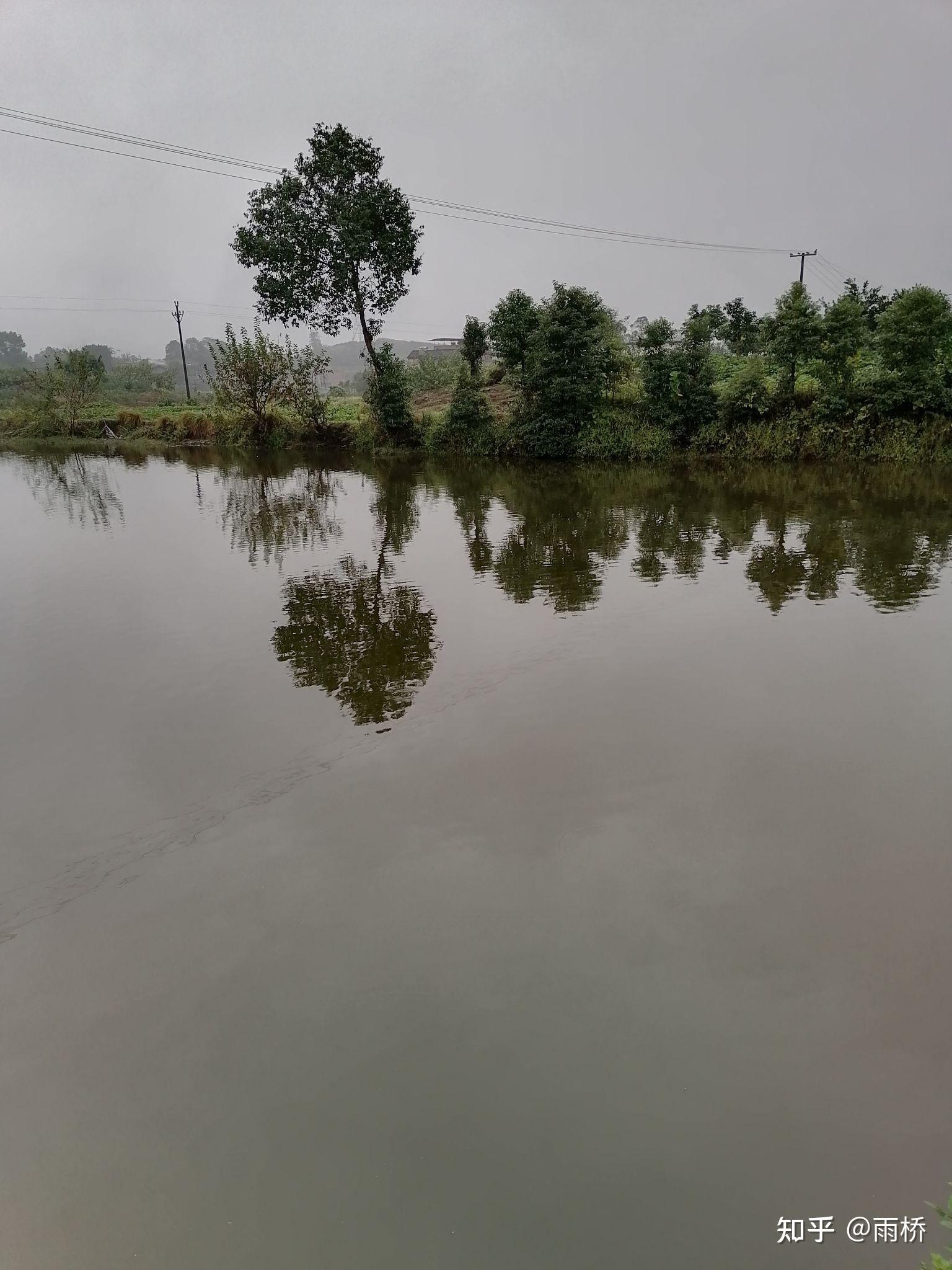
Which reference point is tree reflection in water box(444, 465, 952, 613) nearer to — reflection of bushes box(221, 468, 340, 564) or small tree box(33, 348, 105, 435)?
reflection of bushes box(221, 468, 340, 564)

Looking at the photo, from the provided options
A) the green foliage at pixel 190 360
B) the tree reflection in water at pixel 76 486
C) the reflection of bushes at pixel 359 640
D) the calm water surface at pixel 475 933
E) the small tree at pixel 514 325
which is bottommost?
the calm water surface at pixel 475 933

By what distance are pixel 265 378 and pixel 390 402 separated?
6.87 meters

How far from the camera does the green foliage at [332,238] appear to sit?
81.5 feet

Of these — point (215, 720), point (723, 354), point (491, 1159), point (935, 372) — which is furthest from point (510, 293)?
point (491, 1159)

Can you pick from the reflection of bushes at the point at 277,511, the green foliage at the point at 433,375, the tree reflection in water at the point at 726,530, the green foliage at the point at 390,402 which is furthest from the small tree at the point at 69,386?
the tree reflection in water at the point at 726,530

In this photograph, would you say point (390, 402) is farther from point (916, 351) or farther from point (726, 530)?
point (726, 530)

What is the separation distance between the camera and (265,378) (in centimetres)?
3036

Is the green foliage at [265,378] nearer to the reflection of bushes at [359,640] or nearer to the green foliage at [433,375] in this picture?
the green foliage at [433,375]

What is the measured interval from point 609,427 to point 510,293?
18.3 feet

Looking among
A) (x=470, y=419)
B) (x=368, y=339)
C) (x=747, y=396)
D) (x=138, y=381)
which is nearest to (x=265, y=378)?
(x=368, y=339)

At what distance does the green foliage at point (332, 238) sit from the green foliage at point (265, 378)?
2996 mm

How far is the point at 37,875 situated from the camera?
4.79m

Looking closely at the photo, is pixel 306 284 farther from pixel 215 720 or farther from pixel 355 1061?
pixel 355 1061

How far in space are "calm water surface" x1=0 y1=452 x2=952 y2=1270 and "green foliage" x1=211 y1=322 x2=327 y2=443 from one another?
2372cm
